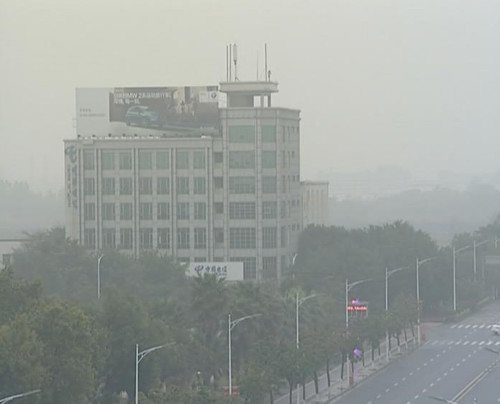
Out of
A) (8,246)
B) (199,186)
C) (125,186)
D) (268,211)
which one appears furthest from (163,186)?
(8,246)

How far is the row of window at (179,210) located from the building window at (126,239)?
0.49 metres

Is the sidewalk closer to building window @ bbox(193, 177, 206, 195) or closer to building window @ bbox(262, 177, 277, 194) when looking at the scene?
building window @ bbox(262, 177, 277, 194)

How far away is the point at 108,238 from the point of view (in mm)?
58844

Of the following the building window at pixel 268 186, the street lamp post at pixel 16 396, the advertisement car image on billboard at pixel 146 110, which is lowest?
the street lamp post at pixel 16 396

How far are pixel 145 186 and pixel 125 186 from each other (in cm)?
73

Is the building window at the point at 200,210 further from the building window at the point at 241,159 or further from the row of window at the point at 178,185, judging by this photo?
the building window at the point at 241,159

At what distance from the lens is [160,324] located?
1401 inches

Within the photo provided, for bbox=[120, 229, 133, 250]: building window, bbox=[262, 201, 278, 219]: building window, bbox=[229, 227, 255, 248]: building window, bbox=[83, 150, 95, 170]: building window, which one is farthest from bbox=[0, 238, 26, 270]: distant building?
bbox=[262, 201, 278, 219]: building window

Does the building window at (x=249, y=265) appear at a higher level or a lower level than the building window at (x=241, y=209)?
lower

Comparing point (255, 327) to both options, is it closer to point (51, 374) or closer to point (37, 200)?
point (51, 374)

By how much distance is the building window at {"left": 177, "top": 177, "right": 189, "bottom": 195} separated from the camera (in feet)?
190

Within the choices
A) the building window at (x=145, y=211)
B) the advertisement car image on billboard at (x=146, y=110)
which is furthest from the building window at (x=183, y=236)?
the advertisement car image on billboard at (x=146, y=110)

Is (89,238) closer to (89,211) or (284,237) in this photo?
(89,211)

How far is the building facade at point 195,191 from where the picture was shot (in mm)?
57719
